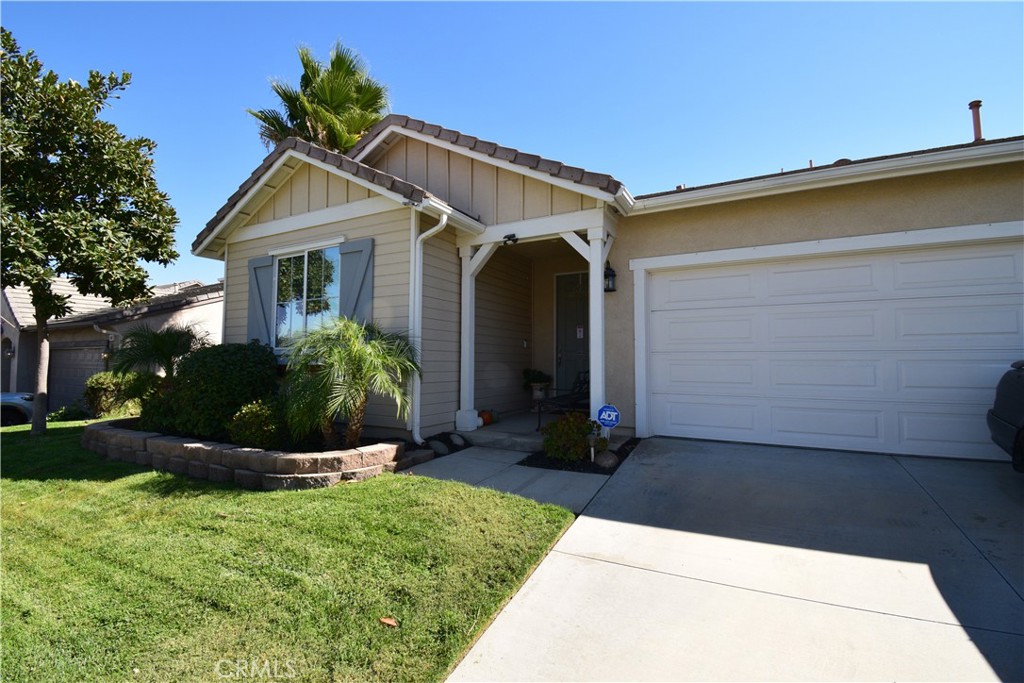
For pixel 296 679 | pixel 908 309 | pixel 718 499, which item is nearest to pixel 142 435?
pixel 296 679

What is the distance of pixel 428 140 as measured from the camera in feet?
24.1

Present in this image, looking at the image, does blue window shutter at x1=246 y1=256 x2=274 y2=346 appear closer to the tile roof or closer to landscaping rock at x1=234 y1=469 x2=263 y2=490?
the tile roof

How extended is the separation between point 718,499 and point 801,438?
2.40m

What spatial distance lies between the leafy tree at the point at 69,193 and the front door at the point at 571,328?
7.23 metres

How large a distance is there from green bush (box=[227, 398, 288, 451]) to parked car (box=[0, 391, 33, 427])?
901 centimetres

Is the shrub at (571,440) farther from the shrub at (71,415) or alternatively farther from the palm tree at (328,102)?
the shrub at (71,415)

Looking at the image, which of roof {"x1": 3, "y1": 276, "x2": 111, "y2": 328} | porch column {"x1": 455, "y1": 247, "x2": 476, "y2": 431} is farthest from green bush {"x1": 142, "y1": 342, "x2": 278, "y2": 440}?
roof {"x1": 3, "y1": 276, "x2": 111, "y2": 328}

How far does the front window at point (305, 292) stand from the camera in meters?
7.07

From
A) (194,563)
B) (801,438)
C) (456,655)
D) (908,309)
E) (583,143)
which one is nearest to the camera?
(456,655)

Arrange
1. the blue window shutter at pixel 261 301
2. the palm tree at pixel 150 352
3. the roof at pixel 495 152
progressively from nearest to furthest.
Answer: the roof at pixel 495 152
the palm tree at pixel 150 352
the blue window shutter at pixel 261 301

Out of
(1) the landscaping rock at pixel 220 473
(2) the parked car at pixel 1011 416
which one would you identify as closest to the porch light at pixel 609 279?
(2) the parked car at pixel 1011 416

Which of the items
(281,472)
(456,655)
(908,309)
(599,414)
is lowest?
(456,655)

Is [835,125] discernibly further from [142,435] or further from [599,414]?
[142,435]

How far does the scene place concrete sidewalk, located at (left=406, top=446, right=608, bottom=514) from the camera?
4.30 m
